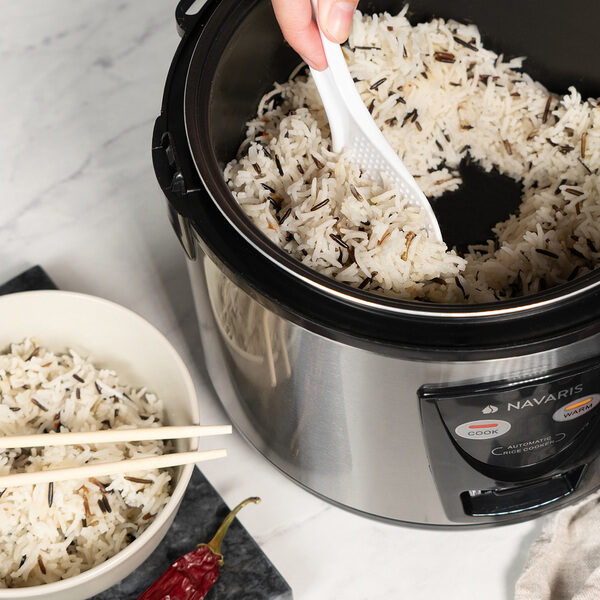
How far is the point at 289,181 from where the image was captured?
124 cm

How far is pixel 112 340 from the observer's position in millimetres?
1321

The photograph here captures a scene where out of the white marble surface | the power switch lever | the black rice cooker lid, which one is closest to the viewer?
the black rice cooker lid

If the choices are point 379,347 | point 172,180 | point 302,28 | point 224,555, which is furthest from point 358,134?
point 224,555

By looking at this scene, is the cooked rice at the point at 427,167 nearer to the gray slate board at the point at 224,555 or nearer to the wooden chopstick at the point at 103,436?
the wooden chopstick at the point at 103,436

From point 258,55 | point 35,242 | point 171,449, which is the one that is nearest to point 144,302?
point 35,242

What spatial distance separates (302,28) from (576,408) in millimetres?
557

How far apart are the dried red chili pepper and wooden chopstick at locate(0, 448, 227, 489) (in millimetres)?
164

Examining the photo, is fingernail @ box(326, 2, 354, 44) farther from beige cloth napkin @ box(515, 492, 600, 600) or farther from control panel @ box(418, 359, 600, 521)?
beige cloth napkin @ box(515, 492, 600, 600)

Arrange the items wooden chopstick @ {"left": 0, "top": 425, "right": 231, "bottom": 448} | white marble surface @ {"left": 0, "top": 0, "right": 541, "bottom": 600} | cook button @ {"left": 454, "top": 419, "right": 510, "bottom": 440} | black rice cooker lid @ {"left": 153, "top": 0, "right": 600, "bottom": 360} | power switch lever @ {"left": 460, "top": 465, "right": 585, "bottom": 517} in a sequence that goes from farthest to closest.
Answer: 1. white marble surface @ {"left": 0, "top": 0, "right": 541, "bottom": 600}
2. power switch lever @ {"left": 460, "top": 465, "right": 585, "bottom": 517}
3. wooden chopstick @ {"left": 0, "top": 425, "right": 231, "bottom": 448}
4. cook button @ {"left": 454, "top": 419, "right": 510, "bottom": 440}
5. black rice cooker lid @ {"left": 153, "top": 0, "right": 600, "bottom": 360}

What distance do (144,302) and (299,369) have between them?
1.94 ft

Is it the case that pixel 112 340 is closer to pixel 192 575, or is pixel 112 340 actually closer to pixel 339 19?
pixel 192 575

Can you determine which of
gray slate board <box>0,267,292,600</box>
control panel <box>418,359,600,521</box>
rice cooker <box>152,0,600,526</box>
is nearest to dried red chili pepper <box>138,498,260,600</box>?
gray slate board <box>0,267,292,600</box>

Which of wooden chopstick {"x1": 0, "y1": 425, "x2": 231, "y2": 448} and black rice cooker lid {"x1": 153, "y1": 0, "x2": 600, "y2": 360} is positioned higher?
black rice cooker lid {"x1": 153, "y1": 0, "x2": 600, "y2": 360}

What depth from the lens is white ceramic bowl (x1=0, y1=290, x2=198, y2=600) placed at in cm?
123
